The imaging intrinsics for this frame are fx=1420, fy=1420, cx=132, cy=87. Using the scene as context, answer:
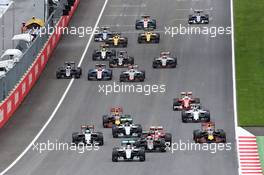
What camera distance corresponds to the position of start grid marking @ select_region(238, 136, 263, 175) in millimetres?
64812

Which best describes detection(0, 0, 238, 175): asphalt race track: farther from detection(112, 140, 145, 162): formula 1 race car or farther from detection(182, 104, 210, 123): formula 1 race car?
detection(182, 104, 210, 123): formula 1 race car

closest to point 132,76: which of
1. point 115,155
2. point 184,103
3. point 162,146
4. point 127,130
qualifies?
point 184,103

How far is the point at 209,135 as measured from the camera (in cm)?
7038

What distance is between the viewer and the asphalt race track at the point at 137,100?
66875 millimetres

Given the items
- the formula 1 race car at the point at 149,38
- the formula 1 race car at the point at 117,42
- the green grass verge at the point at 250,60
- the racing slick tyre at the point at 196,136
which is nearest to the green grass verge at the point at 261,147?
the racing slick tyre at the point at 196,136

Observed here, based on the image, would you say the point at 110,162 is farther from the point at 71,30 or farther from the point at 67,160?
the point at 71,30

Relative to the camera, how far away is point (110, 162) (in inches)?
2648

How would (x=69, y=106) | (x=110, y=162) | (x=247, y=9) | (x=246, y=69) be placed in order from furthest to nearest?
(x=247, y=9) < (x=246, y=69) < (x=69, y=106) < (x=110, y=162)

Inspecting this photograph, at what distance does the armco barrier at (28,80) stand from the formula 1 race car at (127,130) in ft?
23.5

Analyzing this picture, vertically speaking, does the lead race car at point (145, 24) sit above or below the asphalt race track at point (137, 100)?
above

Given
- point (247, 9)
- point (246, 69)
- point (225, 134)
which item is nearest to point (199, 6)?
point (247, 9)

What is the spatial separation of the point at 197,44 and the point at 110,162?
3088 cm

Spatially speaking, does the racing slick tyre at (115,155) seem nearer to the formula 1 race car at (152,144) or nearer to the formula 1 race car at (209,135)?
the formula 1 race car at (152,144)

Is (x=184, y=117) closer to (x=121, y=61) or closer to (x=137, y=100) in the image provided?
(x=137, y=100)
